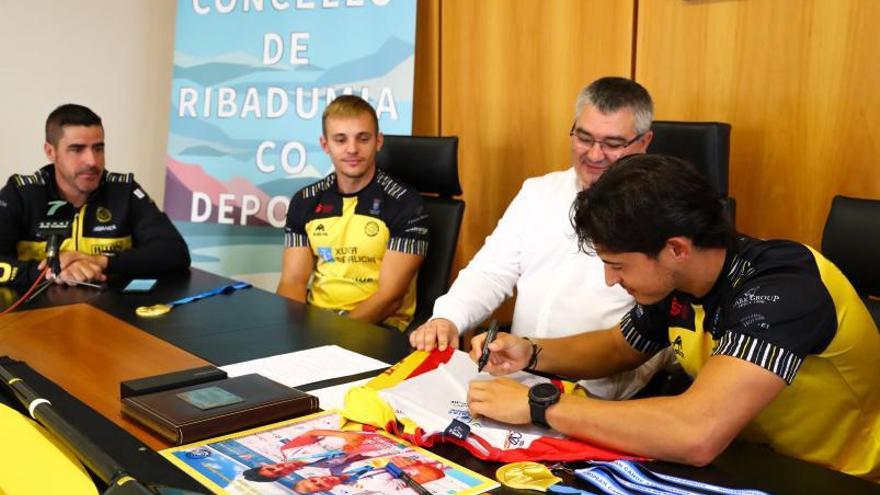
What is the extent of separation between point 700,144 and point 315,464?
1.44m

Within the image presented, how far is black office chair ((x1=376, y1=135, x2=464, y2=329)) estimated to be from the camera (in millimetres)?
2725

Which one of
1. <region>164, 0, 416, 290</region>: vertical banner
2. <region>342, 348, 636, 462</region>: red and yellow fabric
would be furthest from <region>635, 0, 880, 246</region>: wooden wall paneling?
<region>342, 348, 636, 462</region>: red and yellow fabric

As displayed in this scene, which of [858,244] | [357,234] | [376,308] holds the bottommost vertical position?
[376,308]

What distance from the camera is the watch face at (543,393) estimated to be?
1302 millimetres

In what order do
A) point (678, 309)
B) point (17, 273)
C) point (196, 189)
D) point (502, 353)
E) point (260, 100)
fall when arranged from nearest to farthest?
point (678, 309) → point (502, 353) → point (17, 273) → point (260, 100) → point (196, 189)

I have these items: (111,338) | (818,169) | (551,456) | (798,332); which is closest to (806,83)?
(818,169)

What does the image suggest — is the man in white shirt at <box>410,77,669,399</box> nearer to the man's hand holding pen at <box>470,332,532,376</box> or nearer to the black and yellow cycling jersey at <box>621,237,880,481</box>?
the man's hand holding pen at <box>470,332,532,376</box>

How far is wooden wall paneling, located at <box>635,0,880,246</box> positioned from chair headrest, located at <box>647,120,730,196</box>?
0.56 meters

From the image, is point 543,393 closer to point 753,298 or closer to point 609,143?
point 753,298

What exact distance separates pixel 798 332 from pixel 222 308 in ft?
4.69

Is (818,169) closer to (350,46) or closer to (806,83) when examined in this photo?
(806,83)

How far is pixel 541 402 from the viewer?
130 cm

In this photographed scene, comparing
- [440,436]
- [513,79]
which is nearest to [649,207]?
[440,436]

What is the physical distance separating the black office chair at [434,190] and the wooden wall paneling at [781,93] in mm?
812
